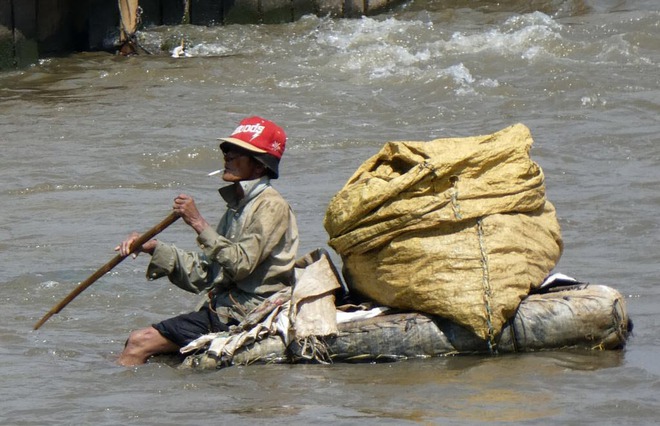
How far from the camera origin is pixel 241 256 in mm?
5215

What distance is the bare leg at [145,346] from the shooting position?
5.45m

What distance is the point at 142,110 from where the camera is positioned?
39.8 feet

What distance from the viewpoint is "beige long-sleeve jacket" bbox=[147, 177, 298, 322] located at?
5.22m

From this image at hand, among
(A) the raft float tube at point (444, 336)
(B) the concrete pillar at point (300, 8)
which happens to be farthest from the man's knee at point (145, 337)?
(B) the concrete pillar at point (300, 8)

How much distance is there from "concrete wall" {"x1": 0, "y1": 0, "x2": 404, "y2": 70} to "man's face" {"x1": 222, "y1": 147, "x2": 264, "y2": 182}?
31.3 feet

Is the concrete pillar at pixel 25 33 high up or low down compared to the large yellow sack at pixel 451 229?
down

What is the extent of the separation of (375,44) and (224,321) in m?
9.76

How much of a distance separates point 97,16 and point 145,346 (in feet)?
34.0

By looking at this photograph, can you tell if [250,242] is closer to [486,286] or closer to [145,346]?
[145,346]

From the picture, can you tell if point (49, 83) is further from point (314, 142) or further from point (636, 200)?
point (636, 200)

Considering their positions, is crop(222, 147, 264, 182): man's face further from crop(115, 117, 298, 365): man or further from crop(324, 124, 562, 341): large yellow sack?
crop(324, 124, 562, 341): large yellow sack

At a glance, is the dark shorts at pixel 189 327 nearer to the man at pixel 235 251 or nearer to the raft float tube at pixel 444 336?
the man at pixel 235 251

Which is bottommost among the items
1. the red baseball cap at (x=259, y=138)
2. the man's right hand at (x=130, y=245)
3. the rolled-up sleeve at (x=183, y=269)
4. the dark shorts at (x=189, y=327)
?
the dark shorts at (x=189, y=327)

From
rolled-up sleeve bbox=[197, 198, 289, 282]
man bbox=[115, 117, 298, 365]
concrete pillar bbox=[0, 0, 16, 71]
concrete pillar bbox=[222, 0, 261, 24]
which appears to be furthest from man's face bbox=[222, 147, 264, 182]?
concrete pillar bbox=[222, 0, 261, 24]
